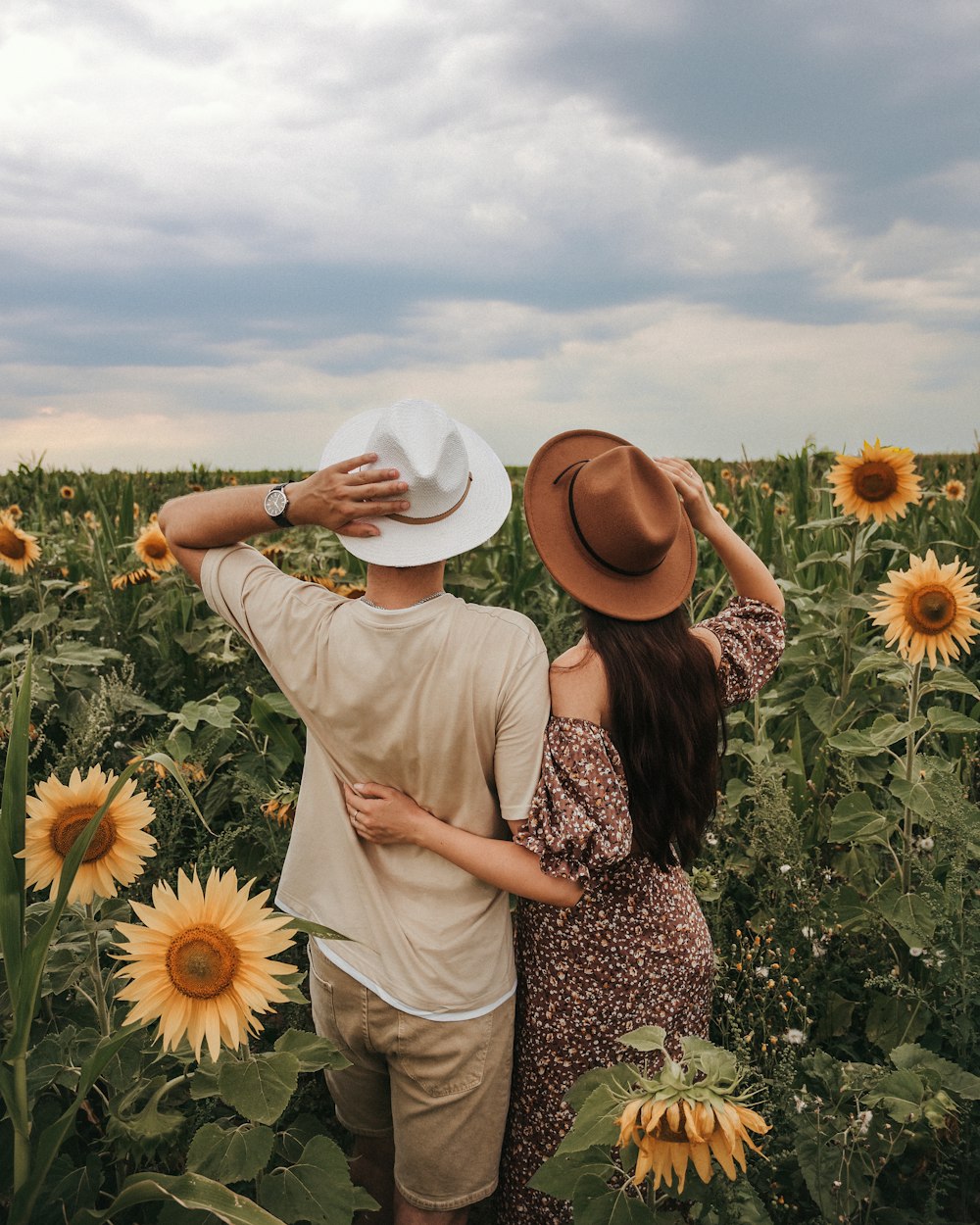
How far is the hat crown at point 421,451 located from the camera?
68.2 inches

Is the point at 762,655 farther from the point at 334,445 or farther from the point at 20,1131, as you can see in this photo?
the point at 20,1131

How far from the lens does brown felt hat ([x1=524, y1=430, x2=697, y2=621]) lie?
1.85m

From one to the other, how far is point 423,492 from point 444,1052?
3.51 feet

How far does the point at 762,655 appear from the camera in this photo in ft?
7.34

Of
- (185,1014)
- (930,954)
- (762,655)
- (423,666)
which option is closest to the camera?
(185,1014)

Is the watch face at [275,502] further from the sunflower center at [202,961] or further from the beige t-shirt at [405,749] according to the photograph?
the sunflower center at [202,961]

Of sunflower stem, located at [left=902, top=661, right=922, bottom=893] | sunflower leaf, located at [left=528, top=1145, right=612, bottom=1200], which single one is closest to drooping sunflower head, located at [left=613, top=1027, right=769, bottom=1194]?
sunflower leaf, located at [left=528, top=1145, right=612, bottom=1200]

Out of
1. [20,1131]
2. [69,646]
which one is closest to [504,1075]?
[20,1131]

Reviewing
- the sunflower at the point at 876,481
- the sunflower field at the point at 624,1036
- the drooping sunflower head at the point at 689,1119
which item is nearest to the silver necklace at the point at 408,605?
the sunflower field at the point at 624,1036

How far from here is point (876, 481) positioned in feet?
10.5

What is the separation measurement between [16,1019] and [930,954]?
2258mm

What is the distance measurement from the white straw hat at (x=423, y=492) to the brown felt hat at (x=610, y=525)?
0.55 ft

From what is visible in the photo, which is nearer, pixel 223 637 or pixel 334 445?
pixel 334 445

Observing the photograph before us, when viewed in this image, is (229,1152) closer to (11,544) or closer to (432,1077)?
(432,1077)
